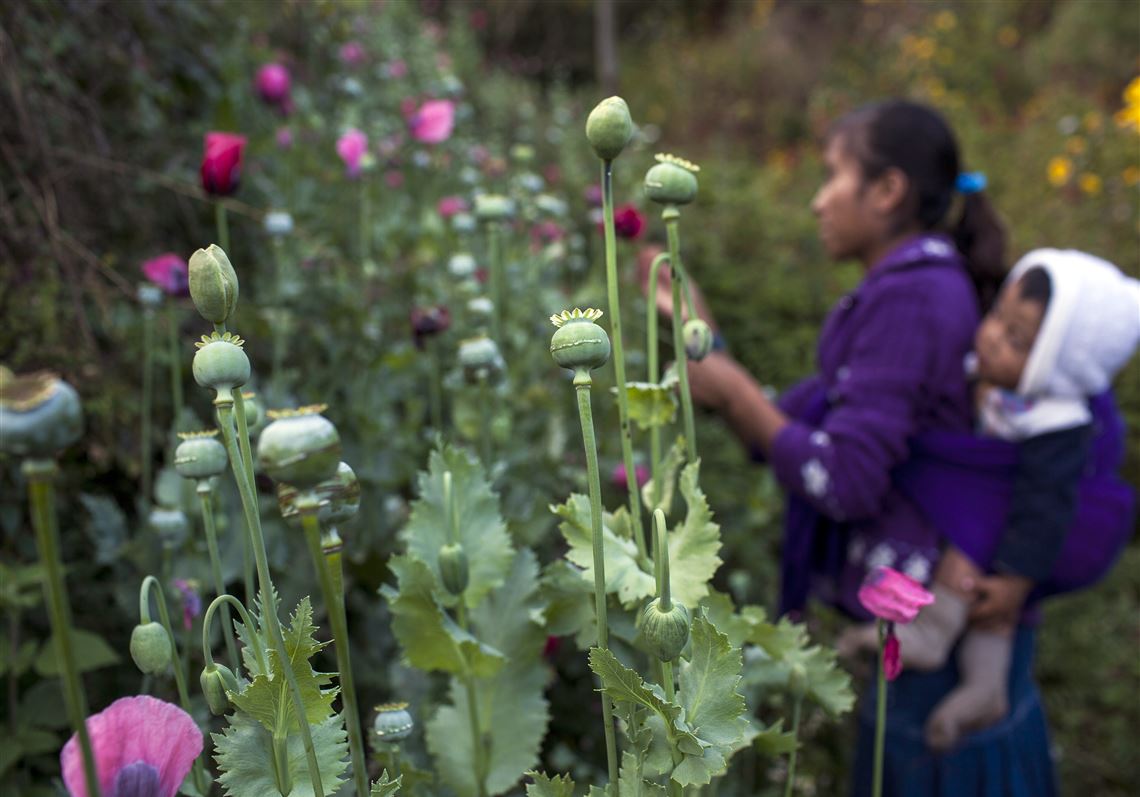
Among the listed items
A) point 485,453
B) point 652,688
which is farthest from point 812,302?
point 652,688

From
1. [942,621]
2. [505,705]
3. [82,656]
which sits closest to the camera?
[505,705]

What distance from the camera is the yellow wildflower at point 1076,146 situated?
12.1ft

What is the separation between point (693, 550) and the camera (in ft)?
2.19

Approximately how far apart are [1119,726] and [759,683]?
1.79 m

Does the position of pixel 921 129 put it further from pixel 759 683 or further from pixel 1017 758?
pixel 759 683

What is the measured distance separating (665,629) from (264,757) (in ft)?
0.86

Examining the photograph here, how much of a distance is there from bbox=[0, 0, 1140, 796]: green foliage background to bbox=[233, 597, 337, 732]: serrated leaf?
52 centimetres

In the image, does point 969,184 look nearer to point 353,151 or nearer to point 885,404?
point 885,404

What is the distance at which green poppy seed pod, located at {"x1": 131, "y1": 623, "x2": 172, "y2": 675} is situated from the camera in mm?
581

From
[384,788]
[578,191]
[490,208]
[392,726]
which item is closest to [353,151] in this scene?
[490,208]

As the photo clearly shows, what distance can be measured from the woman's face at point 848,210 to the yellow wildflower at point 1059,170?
2.19 metres

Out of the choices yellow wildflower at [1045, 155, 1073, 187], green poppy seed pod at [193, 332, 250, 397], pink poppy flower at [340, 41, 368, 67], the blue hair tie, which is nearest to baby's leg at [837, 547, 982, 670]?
the blue hair tie

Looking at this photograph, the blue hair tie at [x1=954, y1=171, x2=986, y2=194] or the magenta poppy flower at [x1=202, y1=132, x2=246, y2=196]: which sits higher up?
the magenta poppy flower at [x1=202, y1=132, x2=246, y2=196]

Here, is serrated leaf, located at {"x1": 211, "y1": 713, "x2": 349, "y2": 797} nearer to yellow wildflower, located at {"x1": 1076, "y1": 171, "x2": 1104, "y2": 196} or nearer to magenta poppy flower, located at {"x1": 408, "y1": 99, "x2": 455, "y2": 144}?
magenta poppy flower, located at {"x1": 408, "y1": 99, "x2": 455, "y2": 144}
